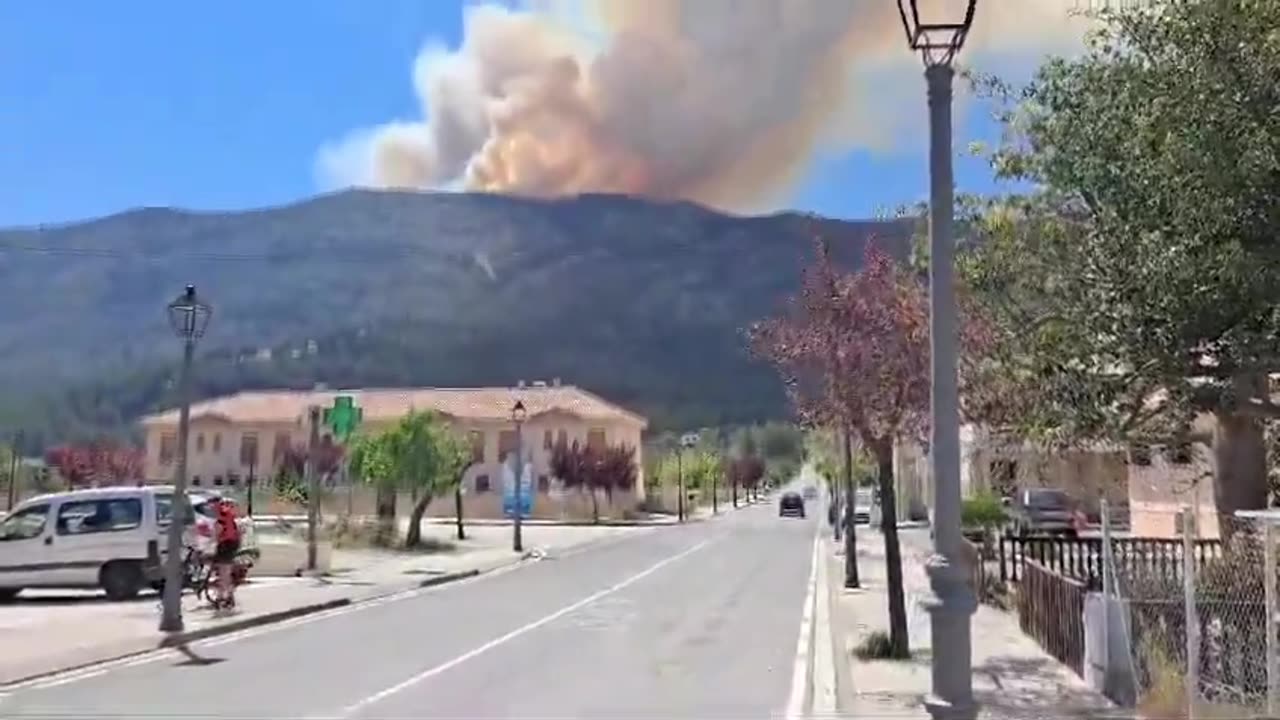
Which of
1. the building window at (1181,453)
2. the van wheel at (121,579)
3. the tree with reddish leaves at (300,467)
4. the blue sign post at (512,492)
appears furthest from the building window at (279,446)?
the building window at (1181,453)

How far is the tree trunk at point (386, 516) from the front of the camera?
138 ft

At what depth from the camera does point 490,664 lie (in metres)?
14.5

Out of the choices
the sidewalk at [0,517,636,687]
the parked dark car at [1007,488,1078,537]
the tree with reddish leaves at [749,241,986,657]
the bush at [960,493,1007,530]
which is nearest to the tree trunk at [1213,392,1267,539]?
the tree with reddish leaves at [749,241,986,657]

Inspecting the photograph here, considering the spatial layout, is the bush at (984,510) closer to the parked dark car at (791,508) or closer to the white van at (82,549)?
the white van at (82,549)

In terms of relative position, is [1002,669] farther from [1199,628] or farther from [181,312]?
[181,312]

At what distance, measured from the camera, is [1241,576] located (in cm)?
1032

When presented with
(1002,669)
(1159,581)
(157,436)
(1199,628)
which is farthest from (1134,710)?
(157,436)

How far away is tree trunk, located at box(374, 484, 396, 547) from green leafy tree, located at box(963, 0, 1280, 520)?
30898mm

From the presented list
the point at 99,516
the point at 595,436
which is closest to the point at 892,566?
the point at 99,516

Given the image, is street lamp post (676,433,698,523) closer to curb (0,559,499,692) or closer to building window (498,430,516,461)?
building window (498,430,516,461)

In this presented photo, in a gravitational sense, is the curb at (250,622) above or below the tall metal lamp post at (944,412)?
below

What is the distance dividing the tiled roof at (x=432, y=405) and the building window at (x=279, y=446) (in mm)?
1137

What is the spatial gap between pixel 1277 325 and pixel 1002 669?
15.6ft

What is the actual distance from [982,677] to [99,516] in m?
16.7
